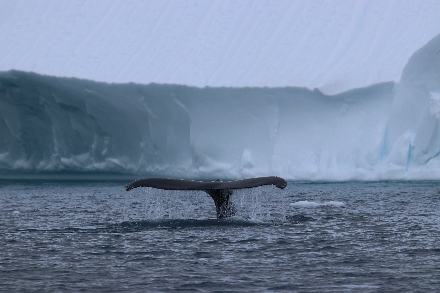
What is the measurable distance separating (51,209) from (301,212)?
7.41 m

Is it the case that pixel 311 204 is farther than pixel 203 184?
Yes

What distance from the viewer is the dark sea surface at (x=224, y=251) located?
864 centimetres

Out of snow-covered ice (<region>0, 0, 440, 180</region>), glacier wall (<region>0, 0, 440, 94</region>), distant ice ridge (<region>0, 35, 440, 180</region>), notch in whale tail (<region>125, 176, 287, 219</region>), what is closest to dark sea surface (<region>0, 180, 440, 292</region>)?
notch in whale tail (<region>125, 176, 287, 219</region>)

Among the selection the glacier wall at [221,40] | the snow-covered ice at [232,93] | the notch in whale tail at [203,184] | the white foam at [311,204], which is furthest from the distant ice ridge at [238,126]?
the notch in whale tail at [203,184]

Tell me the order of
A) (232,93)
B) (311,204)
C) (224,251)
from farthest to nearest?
(232,93)
(311,204)
(224,251)

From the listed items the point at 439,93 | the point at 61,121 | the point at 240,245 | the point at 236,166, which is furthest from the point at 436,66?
the point at 240,245

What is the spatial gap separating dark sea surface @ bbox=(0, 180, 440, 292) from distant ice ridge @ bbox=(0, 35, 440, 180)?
10079mm

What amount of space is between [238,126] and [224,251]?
2007 centimetres

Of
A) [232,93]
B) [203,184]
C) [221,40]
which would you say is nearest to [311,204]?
[203,184]

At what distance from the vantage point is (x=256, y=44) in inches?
1348

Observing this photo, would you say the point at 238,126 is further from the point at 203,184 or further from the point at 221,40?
the point at 203,184

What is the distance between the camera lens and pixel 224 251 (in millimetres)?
11023

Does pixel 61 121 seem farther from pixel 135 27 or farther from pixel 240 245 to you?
pixel 240 245

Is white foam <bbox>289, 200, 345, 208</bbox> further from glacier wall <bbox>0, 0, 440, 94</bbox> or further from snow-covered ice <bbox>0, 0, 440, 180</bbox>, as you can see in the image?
glacier wall <bbox>0, 0, 440, 94</bbox>
